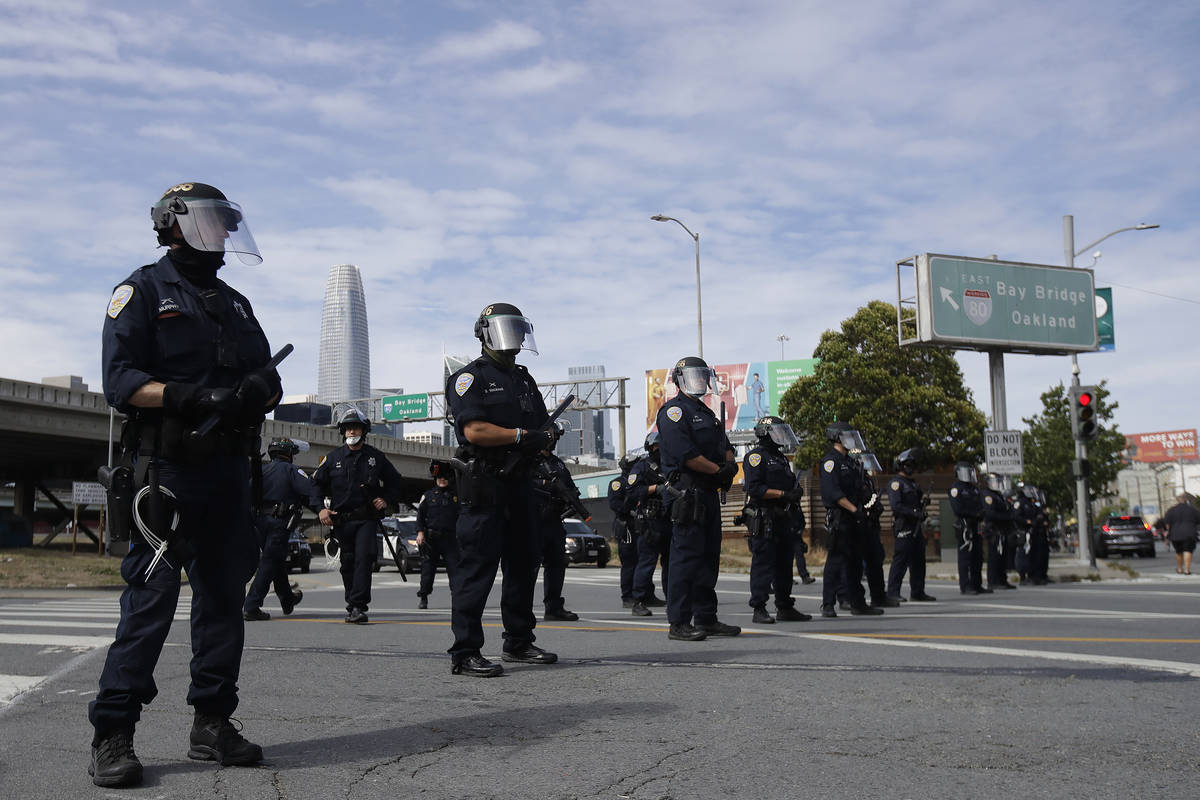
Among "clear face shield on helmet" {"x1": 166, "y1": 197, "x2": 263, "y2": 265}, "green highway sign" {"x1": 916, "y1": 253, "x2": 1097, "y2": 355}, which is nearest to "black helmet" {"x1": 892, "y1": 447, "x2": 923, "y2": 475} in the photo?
"clear face shield on helmet" {"x1": 166, "y1": 197, "x2": 263, "y2": 265}

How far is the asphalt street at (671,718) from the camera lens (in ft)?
11.5

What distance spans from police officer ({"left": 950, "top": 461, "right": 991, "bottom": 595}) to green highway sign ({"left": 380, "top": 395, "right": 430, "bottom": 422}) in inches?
1834

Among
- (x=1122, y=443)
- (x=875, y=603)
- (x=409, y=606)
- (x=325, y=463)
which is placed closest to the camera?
(x=325, y=463)

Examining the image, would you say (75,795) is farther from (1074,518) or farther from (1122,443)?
(1074,518)

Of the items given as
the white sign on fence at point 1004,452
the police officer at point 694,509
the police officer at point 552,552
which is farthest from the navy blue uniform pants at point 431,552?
the white sign on fence at point 1004,452

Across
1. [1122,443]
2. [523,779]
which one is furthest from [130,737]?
[1122,443]

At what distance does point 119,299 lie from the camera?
387 cm

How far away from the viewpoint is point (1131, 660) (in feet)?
20.2

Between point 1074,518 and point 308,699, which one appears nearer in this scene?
point 308,699

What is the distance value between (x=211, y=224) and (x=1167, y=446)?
14797 cm

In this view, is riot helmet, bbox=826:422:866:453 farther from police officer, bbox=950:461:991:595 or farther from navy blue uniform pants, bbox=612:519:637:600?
police officer, bbox=950:461:991:595

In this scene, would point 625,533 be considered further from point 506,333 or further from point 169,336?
point 169,336

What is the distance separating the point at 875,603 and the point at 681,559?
475cm

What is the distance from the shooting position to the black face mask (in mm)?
4098
